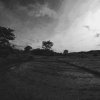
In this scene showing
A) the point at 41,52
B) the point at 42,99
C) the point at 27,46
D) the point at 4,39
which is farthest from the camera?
the point at 27,46

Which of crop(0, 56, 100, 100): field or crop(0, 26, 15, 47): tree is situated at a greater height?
crop(0, 26, 15, 47): tree

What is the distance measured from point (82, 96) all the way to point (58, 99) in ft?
2.11

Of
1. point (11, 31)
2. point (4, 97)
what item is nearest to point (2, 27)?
point (11, 31)

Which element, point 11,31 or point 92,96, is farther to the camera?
point 11,31

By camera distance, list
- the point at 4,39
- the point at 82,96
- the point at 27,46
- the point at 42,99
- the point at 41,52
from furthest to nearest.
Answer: the point at 27,46 → the point at 41,52 → the point at 4,39 → the point at 82,96 → the point at 42,99

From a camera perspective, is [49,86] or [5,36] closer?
[49,86]

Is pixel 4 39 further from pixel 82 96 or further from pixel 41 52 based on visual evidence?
pixel 82 96

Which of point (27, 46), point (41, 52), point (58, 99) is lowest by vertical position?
point (58, 99)

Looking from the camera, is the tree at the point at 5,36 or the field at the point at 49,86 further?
the tree at the point at 5,36

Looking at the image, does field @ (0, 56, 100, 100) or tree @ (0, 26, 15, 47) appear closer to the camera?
field @ (0, 56, 100, 100)

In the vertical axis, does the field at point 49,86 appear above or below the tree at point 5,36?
below

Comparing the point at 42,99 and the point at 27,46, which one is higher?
the point at 27,46

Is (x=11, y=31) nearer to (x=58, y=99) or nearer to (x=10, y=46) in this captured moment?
(x=10, y=46)

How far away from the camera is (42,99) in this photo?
269cm
